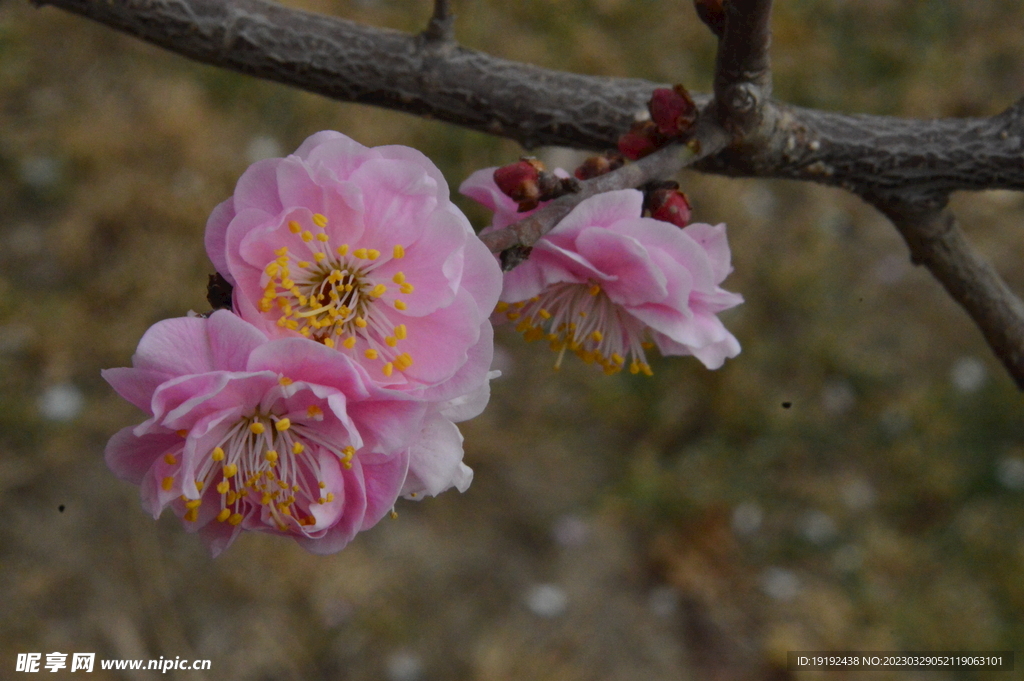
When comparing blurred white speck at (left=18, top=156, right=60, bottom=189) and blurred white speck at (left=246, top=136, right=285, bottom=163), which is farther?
blurred white speck at (left=246, top=136, right=285, bottom=163)

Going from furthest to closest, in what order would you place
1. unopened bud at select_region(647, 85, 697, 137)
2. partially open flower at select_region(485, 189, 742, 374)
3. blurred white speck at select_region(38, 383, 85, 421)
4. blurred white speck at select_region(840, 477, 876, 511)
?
blurred white speck at select_region(840, 477, 876, 511), blurred white speck at select_region(38, 383, 85, 421), unopened bud at select_region(647, 85, 697, 137), partially open flower at select_region(485, 189, 742, 374)

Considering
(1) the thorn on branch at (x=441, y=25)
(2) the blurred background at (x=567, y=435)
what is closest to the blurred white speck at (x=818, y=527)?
(2) the blurred background at (x=567, y=435)

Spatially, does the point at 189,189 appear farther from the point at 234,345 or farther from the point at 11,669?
the point at 234,345

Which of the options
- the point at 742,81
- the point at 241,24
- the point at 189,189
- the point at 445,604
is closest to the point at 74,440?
the point at 189,189

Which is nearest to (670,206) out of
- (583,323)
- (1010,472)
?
(583,323)

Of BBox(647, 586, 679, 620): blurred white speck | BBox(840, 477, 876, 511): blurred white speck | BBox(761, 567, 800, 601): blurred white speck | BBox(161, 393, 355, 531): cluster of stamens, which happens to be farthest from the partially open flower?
BBox(840, 477, 876, 511): blurred white speck

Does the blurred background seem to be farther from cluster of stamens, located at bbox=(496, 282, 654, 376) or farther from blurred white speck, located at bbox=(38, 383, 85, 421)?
cluster of stamens, located at bbox=(496, 282, 654, 376)

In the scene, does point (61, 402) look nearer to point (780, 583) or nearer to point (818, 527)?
point (780, 583)
